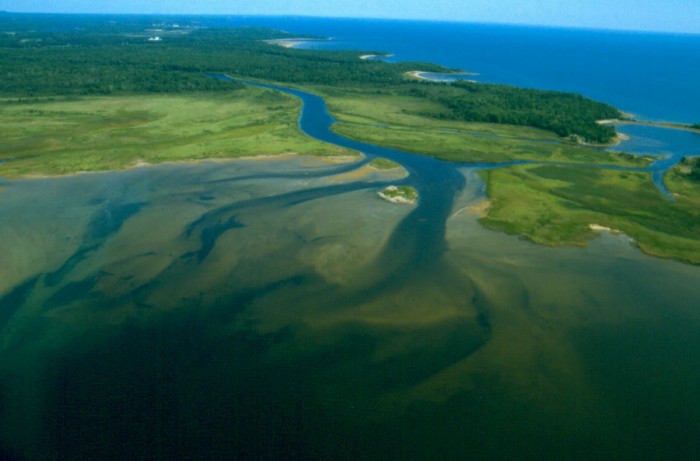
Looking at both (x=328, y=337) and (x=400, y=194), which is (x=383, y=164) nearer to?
(x=400, y=194)

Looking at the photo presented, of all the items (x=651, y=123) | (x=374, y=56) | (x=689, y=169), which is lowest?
(x=374, y=56)

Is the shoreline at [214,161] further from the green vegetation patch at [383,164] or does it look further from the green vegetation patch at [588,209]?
the green vegetation patch at [588,209]

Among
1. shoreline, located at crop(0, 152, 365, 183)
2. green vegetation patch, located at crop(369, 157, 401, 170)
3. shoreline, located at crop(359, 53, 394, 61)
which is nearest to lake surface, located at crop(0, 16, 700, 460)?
shoreline, located at crop(0, 152, 365, 183)

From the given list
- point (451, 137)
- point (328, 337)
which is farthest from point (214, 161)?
point (328, 337)

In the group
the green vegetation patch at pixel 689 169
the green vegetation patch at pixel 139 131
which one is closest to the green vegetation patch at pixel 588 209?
the green vegetation patch at pixel 689 169

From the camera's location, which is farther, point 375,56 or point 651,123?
point 375,56

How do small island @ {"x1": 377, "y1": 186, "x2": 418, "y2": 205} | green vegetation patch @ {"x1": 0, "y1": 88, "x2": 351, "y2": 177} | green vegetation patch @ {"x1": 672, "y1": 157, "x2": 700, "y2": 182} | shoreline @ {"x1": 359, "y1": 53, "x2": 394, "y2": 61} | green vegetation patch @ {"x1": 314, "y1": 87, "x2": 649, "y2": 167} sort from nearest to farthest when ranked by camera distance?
small island @ {"x1": 377, "y1": 186, "x2": 418, "y2": 205} → green vegetation patch @ {"x1": 672, "y1": 157, "x2": 700, "y2": 182} → green vegetation patch @ {"x1": 0, "y1": 88, "x2": 351, "y2": 177} → green vegetation patch @ {"x1": 314, "y1": 87, "x2": 649, "y2": 167} → shoreline @ {"x1": 359, "y1": 53, "x2": 394, "y2": 61}

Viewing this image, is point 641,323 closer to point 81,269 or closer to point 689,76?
point 81,269

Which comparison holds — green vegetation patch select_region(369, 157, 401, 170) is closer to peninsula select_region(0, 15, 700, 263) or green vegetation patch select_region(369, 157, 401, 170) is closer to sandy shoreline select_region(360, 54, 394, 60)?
peninsula select_region(0, 15, 700, 263)
